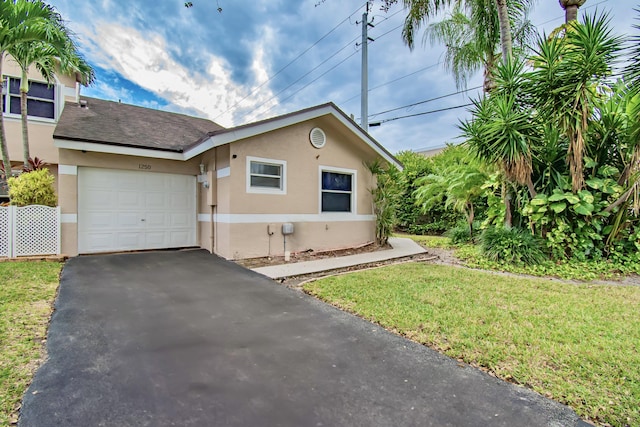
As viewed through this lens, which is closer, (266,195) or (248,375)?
(248,375)

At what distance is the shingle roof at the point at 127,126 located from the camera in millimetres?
9016

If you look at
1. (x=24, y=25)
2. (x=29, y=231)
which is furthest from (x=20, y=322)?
(x=24, y=25)

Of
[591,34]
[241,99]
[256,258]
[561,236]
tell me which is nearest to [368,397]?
[256,258]

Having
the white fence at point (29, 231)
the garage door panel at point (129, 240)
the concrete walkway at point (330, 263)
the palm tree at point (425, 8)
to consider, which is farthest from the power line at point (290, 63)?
the white fence at point (29, 231)

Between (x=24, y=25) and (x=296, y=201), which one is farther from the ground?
(x=24, y=25)

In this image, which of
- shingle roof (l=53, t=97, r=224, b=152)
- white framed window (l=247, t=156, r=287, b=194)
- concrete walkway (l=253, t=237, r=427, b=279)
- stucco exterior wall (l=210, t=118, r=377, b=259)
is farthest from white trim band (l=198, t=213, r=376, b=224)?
shingle roof (l=53, t=97, r=224, b=152)

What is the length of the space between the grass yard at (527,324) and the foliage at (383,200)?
419 centimetres

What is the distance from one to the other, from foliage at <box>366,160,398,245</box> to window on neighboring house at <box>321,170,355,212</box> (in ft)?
3.12

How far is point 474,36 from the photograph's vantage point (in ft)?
40.2

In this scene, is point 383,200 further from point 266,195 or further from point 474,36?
point 474,36

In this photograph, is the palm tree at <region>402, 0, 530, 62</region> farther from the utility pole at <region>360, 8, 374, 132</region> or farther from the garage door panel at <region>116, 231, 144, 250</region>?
the garage door panel at <region>116, 231, 144, 250</region>

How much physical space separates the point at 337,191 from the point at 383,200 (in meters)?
1.77

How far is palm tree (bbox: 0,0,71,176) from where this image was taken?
8.24 m

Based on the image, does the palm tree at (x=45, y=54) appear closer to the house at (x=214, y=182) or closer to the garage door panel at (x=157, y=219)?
the house at (x=214, y=182)
